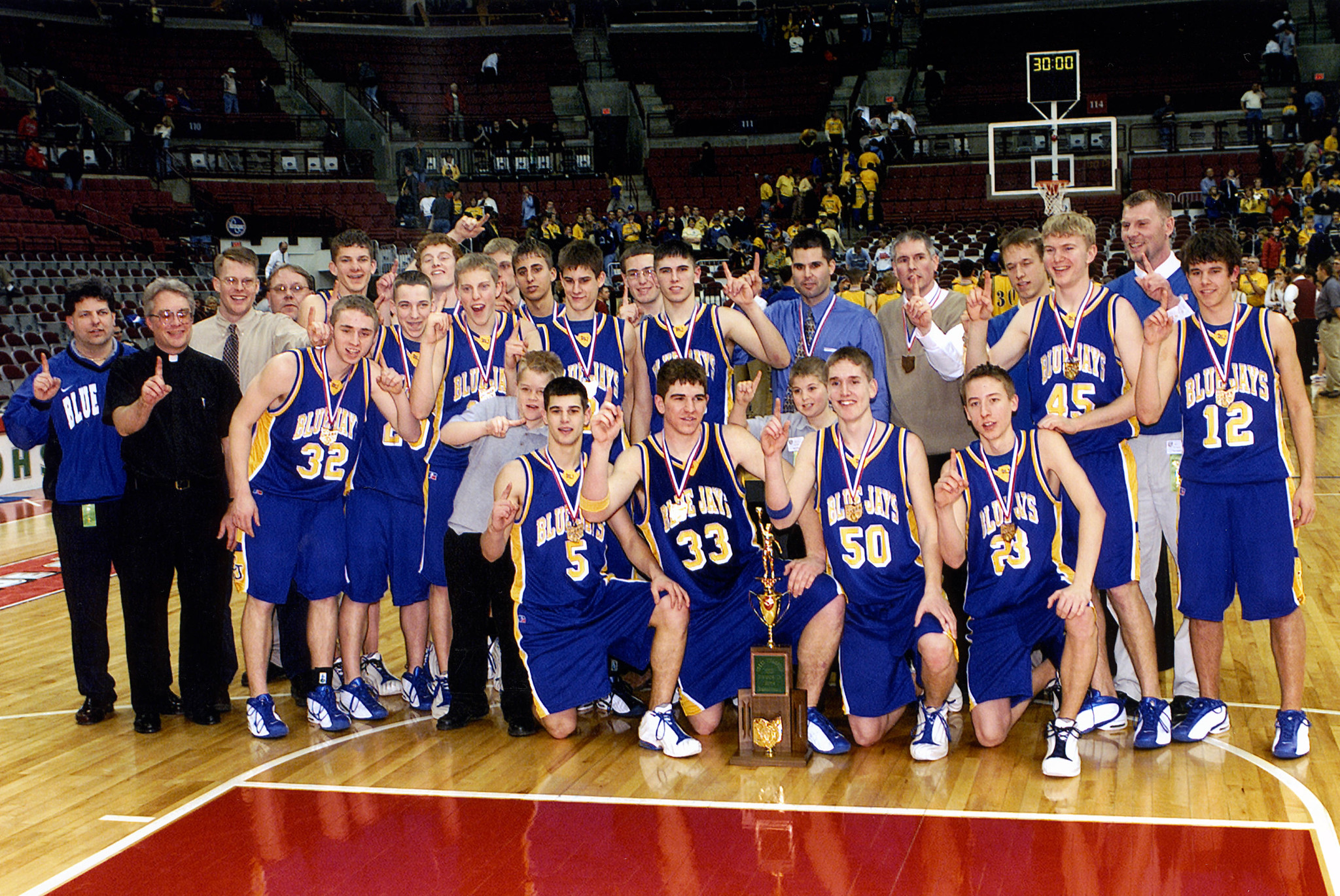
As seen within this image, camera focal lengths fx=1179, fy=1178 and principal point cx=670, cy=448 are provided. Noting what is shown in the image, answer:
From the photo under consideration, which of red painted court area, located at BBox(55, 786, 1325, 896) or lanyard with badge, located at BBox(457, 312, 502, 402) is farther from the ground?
lanyard with badge, located at BBox(457, 312, 502, 402)

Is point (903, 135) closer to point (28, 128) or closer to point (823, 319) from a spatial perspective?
point (28, 128)

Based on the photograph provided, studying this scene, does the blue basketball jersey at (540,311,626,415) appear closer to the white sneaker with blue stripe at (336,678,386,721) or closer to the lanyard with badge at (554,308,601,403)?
the lanyard with badge at (554,308,601,403)

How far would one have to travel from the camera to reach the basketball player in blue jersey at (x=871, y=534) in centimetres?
489

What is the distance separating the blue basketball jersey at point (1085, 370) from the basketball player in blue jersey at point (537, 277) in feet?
7.52

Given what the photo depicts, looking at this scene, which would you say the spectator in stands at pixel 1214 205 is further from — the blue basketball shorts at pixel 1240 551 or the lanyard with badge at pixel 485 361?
the lanyard with badge at pixel 485 361

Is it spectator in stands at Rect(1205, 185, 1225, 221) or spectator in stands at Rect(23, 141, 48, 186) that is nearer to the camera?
spectator in stands at Rect(1205, 185, 1225, 221)


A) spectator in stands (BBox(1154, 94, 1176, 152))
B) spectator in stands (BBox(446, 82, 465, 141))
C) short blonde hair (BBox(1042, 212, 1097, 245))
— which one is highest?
spectator in stands (BBox(446, 82, 465, 141))

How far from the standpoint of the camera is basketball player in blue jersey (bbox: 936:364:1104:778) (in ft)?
15.5

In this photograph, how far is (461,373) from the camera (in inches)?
218

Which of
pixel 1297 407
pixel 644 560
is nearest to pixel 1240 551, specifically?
pixel 1297 407

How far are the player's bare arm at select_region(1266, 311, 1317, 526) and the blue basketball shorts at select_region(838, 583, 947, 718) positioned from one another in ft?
5.01

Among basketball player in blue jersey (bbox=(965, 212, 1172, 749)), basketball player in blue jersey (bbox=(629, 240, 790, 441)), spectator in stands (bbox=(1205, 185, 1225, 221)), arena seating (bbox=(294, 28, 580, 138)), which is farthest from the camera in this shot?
arena seating (bbox=(294, 28, 580, 138))

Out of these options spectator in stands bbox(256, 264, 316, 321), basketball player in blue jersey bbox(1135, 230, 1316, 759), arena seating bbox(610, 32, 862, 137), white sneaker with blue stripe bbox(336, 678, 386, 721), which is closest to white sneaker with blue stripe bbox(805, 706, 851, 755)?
basketball player in blue jersey bbox(1135, 230, 1316, 759)

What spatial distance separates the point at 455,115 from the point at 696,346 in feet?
70.9
